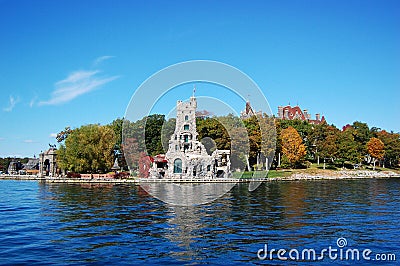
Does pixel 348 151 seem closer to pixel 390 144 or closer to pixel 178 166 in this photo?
pixel 390 144

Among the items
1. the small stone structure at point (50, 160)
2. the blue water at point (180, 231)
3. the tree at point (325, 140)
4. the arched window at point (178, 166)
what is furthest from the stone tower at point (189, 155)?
the blue water at point (180, 231)

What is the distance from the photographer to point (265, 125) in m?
85.6

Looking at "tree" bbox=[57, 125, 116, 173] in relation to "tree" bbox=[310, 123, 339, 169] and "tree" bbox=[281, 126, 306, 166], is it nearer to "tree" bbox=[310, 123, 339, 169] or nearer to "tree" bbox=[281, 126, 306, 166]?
"tree" bbox=[281, 126, 306, 166]

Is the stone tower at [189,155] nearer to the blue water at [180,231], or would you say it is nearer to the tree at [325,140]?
the tree at [325,140]

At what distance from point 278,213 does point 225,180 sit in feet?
127

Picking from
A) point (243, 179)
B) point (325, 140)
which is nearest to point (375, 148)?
point (325, 140)

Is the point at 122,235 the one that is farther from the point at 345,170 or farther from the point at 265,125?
the point at 345,170

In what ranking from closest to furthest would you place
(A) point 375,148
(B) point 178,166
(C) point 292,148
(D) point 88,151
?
(B) point 178,166 → (D) point 88,151 → (C) point 292,148 → (A) point 375,148

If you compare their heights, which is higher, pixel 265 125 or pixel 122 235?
pixel 265 125

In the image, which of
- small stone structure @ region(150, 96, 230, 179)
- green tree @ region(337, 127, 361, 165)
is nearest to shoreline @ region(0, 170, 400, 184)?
green tree @ region(337, 127, 361, 165)

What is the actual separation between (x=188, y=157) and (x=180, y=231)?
48129 mm

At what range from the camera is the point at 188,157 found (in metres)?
69.1

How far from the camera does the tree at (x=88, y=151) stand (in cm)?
7031

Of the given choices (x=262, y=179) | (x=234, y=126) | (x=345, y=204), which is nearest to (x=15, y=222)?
(x=345, y=204)
